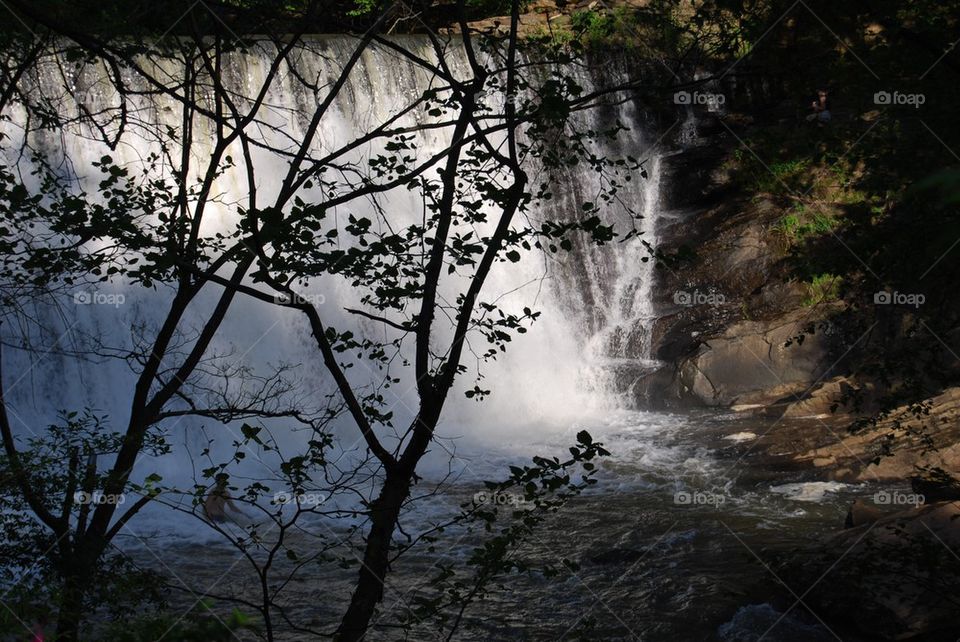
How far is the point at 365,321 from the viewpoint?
1385cm

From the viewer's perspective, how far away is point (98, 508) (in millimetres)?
4484

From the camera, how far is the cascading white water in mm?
11820

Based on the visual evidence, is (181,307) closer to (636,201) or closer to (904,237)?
(904,237)

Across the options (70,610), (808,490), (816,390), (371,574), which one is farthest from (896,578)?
(816,390)

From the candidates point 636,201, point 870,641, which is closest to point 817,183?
point 636,201

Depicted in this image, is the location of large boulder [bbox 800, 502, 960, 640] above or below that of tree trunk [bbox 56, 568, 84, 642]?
below

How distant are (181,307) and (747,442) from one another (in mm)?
8052

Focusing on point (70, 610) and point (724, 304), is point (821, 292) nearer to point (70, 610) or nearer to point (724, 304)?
point (724, 304)

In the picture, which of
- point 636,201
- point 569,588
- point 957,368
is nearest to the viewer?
point 569,588

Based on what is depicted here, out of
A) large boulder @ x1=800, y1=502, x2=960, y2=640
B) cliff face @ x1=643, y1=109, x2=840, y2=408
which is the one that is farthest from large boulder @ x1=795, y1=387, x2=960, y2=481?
cliff face @ x1=643, y1=109, x2=840, y2=408

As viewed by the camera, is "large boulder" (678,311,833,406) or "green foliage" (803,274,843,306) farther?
"green foliage" (803,274,843,306)

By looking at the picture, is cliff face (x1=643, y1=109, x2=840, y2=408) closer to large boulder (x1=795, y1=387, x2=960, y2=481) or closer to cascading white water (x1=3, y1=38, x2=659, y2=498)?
cascading white water (x1=3, y1=38, x2=659, y2=498)

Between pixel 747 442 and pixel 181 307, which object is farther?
pixel 747 442

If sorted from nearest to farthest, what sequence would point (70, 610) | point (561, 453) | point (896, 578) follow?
1. point (70, 610)
2. point (896, 578)
3. point (561, 453)
